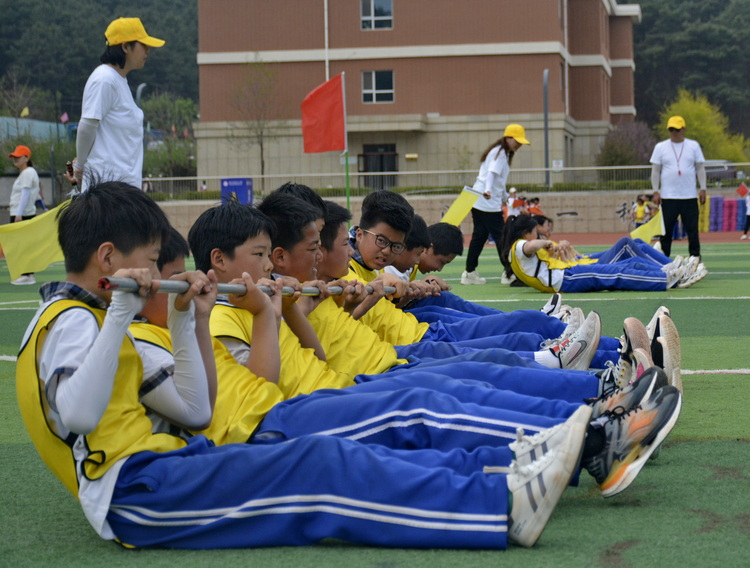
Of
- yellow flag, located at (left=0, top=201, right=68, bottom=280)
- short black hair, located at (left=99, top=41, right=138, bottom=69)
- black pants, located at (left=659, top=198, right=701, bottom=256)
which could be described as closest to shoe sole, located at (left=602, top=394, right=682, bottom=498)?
yellow flag, located at (left=0, top=201, right=68, bottom=280)

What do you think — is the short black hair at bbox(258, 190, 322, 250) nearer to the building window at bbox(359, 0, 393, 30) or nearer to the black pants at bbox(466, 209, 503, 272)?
the black pants at bbox(466, 209, 503, 272)

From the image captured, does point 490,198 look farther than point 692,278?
Yes

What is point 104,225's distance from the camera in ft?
8.48

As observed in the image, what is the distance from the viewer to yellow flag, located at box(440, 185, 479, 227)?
28.8ft

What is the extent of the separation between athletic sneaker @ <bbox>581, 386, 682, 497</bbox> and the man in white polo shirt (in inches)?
345

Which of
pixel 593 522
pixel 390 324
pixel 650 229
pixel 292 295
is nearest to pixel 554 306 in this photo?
pixel 390 324

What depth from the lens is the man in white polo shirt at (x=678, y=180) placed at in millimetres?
11367

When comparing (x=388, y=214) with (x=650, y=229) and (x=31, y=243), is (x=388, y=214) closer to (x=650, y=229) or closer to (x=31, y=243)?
(x=31, y=243)

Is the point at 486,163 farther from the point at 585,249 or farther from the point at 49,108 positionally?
the point at 49,108

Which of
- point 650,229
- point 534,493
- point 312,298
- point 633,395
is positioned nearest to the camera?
point 534,493

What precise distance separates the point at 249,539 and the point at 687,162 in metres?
9.76

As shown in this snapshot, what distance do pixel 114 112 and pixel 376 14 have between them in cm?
3266

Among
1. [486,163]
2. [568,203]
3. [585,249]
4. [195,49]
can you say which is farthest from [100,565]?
[195,49]

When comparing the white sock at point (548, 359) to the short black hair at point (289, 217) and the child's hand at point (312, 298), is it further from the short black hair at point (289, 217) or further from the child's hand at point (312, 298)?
the short black hair at point (289, 217)
